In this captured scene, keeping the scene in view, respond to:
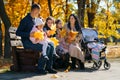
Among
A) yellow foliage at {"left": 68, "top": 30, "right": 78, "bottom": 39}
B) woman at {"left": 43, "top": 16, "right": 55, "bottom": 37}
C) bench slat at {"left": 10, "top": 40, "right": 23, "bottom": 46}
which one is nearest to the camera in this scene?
bench slat at {"left": 10, "top": 40, "right": 23, "bottom": 46}

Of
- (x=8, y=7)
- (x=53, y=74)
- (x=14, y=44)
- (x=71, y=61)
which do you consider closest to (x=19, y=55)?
(x=14, y=44)

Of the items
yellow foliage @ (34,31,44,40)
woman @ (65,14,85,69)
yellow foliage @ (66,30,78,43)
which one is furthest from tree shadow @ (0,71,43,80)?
yellow foliage @ (66,30,78,43)

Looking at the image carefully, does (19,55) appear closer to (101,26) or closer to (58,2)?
(58,2)

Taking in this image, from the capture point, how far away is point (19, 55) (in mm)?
10820

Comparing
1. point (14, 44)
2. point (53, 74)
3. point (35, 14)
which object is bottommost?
point (53, 74)

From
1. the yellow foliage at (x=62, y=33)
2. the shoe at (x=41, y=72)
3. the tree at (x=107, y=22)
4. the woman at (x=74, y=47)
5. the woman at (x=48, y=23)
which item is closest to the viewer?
the shoe at (x=41, y=72)

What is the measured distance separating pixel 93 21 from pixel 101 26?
3.65m

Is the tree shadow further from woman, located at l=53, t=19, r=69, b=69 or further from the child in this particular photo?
woman, located at l=53, t=19, r=69, b=69

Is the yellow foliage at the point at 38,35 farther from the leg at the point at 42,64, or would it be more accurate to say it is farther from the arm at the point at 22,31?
the leg at the point at 42,64

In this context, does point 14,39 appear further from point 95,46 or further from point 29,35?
point 95,46

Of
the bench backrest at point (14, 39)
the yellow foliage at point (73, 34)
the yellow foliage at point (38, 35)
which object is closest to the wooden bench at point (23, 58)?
the bench backrest at point (14, 39)

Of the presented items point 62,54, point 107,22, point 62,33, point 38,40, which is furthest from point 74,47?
point 107,22

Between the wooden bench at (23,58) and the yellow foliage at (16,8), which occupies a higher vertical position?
the yellow foliage at (16,8)

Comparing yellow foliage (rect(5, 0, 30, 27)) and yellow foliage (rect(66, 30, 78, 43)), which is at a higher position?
yellow foliage (rect(5, 0, 30, 27))
